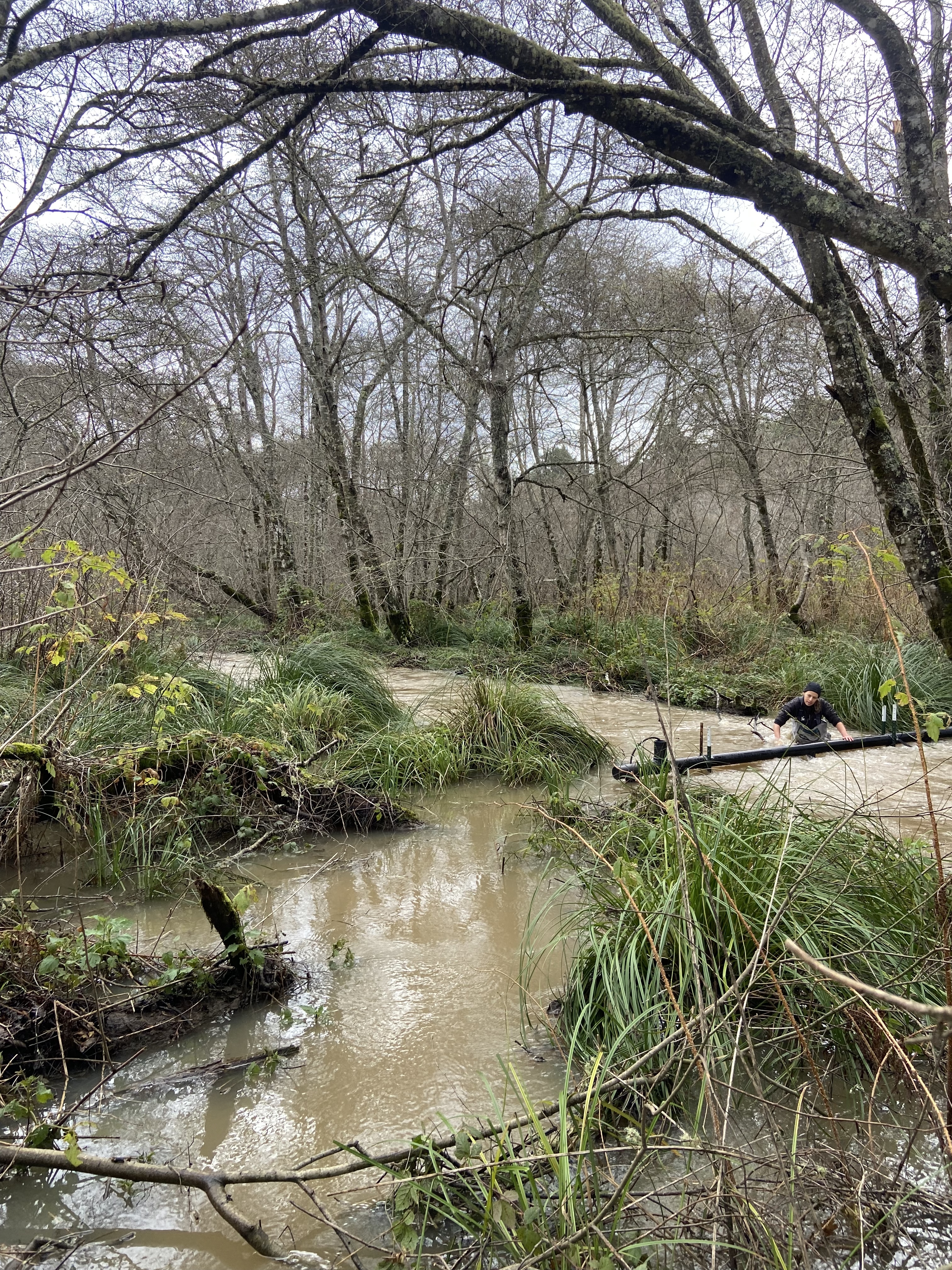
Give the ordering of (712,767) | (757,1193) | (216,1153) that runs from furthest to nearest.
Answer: (712,767) < (216,1153) < (757,1193)

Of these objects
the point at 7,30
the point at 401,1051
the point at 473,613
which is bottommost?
the point at 401,1051

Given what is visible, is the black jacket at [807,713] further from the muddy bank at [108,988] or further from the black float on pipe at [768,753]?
the muddy bank at [108,988]

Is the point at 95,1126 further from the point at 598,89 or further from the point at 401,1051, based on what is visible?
the point at 598,89

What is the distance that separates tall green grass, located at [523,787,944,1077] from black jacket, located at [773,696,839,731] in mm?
3561

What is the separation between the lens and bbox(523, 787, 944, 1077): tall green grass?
265 centimetres

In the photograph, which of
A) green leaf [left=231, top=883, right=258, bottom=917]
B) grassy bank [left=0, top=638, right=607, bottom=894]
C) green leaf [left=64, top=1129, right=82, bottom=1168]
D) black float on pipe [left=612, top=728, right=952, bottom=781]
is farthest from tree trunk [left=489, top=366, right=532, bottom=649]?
green leaf [left=64, top=1129, right=82, bottom=1168]

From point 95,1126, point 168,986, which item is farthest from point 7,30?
point 95,1126

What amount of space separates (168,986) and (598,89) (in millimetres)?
4745

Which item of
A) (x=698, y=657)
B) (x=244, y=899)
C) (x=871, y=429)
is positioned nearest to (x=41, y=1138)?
(x=244, y=899)

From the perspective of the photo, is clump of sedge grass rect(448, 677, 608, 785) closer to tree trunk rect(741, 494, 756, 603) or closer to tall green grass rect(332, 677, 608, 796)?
tall green grass rect(332, 677, 608, 796)

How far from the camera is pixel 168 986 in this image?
3125 mm

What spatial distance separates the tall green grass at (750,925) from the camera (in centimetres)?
265

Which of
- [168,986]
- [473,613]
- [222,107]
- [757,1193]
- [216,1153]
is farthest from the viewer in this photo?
[473,613]

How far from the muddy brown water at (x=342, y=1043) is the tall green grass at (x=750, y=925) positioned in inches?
11.2
